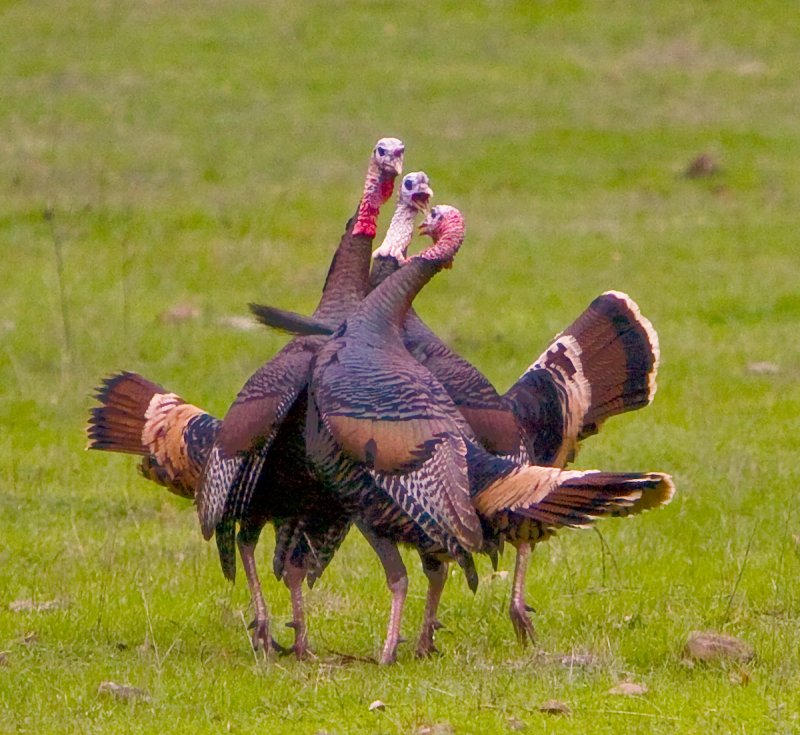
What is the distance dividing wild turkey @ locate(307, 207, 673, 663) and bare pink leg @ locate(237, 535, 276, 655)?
1.61 feet

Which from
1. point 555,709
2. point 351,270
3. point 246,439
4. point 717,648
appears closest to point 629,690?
point 555,709

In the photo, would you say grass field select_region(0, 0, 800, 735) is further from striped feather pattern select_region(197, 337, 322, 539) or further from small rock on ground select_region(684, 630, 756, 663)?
striped feather pattern select_region(197, 337, 322, 539)

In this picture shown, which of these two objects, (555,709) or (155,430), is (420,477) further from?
(155,430)

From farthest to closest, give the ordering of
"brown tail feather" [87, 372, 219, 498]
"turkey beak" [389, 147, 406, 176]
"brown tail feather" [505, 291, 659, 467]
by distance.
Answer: "turkey beak" [389, 147, 406, 176] < "brown tail feather" [505, 291, 659, 467] < "brown tail feather" [87, 372, 219, 498]

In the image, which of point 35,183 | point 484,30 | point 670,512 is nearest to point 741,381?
point 670,512

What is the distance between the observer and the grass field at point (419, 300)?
5617mm

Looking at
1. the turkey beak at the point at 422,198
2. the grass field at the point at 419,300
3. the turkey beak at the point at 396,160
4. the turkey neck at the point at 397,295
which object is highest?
the turkey beak at the point at 396,160

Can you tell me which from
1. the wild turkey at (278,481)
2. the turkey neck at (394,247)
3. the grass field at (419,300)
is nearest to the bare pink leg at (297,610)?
the wild turkey at (278,481)

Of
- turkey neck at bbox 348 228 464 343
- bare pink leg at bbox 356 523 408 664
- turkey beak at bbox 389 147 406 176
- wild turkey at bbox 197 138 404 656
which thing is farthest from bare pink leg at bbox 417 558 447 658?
turkey beak at bbox 389 147 406 176

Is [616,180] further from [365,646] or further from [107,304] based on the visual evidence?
[365,646]

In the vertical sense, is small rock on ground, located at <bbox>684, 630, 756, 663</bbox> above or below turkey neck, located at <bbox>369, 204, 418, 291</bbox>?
below

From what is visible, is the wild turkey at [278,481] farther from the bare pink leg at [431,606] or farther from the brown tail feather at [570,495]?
the brown tail feather at [570,495]

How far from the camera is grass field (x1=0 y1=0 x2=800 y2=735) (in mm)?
5617

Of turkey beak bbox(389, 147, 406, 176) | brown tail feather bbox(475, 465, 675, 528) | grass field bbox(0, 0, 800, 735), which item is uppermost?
turkey beak bbox(389, 147, 406, 176)
